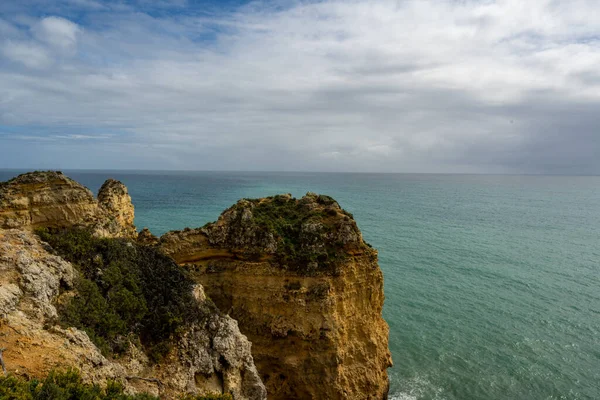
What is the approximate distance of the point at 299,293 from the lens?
21.8 meters

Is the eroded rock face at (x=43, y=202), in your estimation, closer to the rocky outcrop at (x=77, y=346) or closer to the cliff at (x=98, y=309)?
the cliff at (x=98, y=309)

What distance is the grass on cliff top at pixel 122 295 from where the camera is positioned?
14.5 meters

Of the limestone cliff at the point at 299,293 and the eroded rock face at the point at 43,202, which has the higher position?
the eroded rock face at the point at 43,202

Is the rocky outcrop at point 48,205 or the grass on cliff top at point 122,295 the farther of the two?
the rocky outcrop at point 48,205

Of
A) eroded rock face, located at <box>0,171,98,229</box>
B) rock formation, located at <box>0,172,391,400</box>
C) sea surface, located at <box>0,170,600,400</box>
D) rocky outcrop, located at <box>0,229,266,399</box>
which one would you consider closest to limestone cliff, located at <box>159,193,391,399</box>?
rock formation, located at <box>0,172,391,400</box>

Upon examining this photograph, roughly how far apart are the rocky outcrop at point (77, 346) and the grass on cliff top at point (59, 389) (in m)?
0.69

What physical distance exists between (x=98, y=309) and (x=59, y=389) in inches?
220

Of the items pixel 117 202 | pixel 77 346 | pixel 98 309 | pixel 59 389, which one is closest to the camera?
pixel 59 389

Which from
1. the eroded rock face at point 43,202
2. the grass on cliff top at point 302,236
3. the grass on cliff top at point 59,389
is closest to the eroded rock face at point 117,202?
the eroded rock face at point 43,202

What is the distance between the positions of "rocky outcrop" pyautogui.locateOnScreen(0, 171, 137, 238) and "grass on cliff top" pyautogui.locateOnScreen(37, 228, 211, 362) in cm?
92

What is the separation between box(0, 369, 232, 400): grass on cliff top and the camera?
9.25m

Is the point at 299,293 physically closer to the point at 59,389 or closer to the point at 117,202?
the point at 59,389

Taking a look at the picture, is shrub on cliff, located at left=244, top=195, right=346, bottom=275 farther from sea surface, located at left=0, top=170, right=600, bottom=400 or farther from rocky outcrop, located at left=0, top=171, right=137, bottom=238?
sea surface, located at left=0, top=170, right=600, bottom=400

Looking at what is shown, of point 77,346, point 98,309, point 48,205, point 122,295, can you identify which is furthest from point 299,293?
point 48,205
